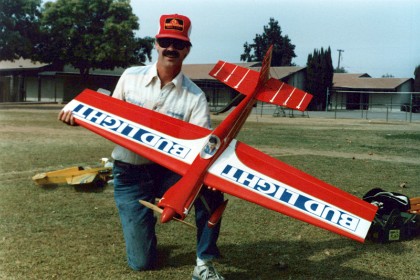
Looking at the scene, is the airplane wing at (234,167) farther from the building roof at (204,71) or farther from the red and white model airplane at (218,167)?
the building roof at (204,71)

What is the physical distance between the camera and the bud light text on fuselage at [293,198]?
381 centimetres

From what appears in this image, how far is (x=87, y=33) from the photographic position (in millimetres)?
43875

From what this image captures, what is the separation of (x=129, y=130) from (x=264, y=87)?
9.30 ft

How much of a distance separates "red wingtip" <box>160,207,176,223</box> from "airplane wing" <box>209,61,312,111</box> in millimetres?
3200

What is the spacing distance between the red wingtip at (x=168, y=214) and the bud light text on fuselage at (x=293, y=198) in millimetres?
799

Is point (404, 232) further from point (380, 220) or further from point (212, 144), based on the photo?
point (212, 144)

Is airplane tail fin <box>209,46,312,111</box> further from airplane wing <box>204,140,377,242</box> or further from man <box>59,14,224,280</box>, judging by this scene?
airplane wing <box>204,140,377,242</box>

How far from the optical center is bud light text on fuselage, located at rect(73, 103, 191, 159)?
460 cm

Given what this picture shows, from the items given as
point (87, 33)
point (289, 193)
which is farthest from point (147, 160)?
point (87, 33)

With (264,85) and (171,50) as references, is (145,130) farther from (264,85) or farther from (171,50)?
(264,85)

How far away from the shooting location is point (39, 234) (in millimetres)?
5156

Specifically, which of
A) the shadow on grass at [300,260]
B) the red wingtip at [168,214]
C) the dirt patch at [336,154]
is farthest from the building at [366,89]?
the red wingtip at [168,214]

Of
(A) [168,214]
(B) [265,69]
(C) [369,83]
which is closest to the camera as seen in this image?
(A) [168,214]

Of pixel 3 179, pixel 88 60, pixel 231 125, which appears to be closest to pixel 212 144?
pixel 231 125
